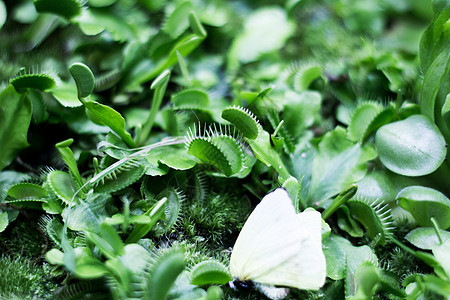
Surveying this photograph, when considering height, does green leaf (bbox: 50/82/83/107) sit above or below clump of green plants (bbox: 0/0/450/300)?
above

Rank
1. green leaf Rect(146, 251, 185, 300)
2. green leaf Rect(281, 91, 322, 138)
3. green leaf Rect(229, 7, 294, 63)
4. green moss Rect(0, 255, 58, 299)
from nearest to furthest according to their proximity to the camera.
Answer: green leaf Rect(146, 251, 185, 300)
green moss Rect(0, 255, 58, 299)
green leaf Rect(281, 91, 322, 138)
green leaf Rect(229, 7, 294, 63)

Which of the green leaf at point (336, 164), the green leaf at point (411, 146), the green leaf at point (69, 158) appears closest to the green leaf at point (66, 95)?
the green leaf at point (69, 158)

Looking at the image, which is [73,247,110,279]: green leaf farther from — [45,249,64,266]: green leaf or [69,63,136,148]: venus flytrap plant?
[69,63,136,148]: venus flytrap plant

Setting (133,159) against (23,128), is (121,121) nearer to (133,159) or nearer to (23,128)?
(133,159)

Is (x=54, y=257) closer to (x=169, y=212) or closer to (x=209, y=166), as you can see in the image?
(x=169, y=212)

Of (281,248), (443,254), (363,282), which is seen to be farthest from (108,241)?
(443,254)

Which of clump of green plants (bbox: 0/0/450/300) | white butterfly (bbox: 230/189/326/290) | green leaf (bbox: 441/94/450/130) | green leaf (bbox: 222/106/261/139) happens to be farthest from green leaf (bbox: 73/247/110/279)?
green leaf (bbox: 441/94/450/130)

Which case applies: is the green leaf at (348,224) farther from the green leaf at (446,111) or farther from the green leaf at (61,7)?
the green leaf at (61,7)
